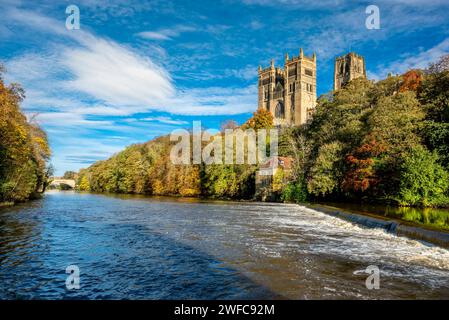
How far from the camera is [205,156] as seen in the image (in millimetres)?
59344

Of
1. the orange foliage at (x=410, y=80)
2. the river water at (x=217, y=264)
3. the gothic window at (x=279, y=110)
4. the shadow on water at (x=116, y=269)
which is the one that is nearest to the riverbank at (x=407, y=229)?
the river water at (x=217, y=264)

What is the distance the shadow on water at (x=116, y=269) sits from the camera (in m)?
6.96

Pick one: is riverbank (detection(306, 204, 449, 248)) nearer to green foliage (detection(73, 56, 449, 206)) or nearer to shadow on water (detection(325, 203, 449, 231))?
shadow on water (detection(325, 203, 449, 231))

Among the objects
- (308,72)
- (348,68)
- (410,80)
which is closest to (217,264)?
(410,80)

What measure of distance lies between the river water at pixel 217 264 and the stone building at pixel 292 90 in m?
104

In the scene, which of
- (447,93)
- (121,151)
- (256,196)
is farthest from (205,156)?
(121,151)

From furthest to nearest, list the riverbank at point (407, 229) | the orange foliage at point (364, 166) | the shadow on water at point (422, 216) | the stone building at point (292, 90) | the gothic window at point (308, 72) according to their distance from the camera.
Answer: the gothic window at point (308, 72) → the stone building at point (292, 90) → the orange foliage at point (364, 166) → the shadow on water at point (422, 216) → the riverbank at point (407, 229)

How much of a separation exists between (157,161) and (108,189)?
1145 inches

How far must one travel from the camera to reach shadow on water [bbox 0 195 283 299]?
6961mm

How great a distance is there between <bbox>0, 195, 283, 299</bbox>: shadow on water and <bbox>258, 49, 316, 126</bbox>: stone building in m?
106

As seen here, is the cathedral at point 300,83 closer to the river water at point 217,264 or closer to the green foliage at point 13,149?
the green foliage at point 13,149

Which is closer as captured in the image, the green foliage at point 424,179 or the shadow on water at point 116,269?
the shadow on water at point 116,269

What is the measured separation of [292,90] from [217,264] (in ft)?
398
